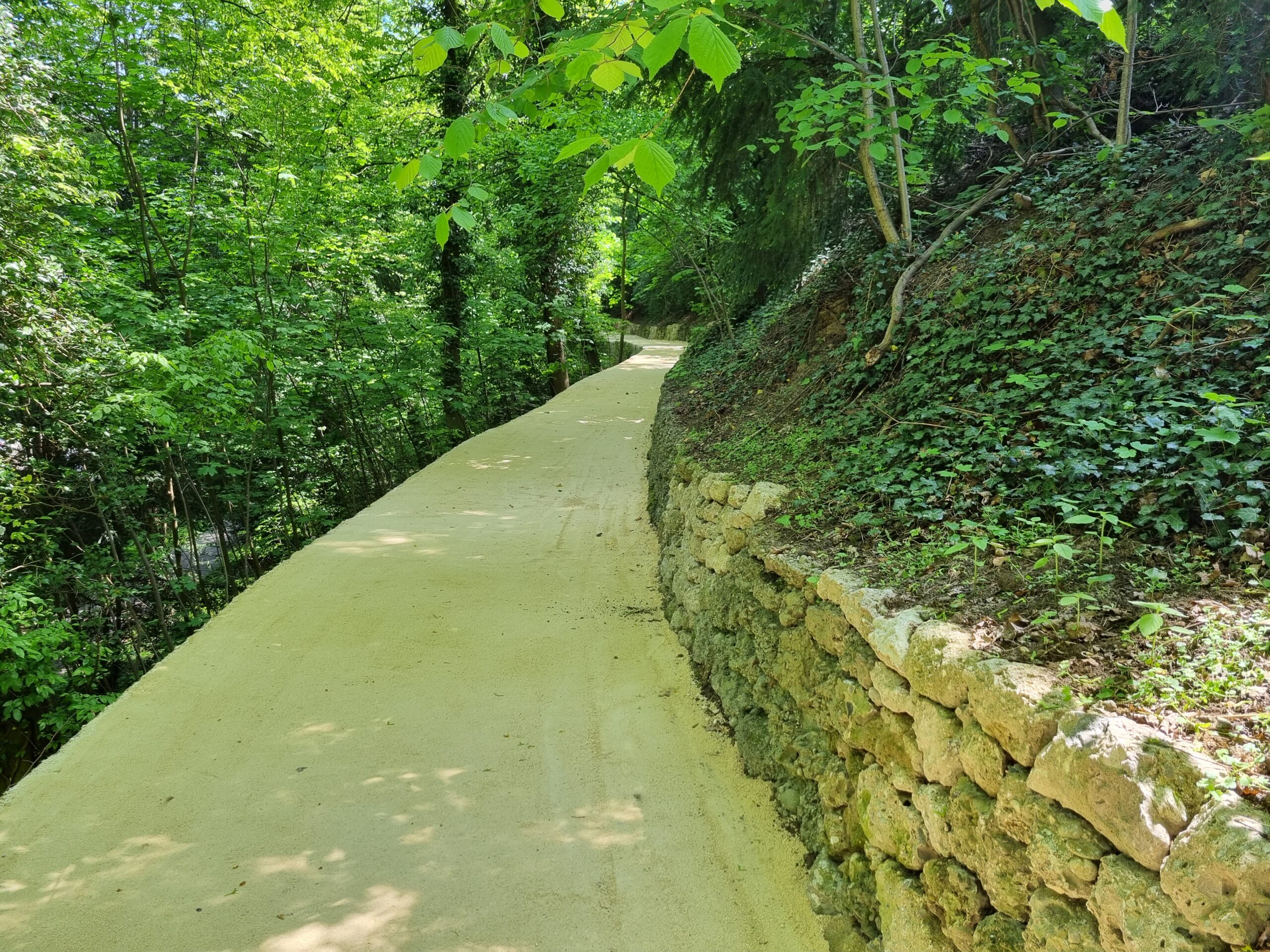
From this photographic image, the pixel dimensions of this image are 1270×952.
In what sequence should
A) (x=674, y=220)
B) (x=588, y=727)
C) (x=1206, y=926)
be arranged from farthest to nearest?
1. (x=674, y=220)
2. (x=588, y=727)
3. (x=1206, y=926)

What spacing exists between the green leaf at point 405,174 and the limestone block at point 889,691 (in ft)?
7.76

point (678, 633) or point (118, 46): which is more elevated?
point (118, 46)

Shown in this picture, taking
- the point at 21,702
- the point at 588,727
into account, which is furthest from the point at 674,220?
the point at 21,702

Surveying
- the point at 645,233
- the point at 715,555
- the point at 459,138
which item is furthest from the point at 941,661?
the point at 645,233

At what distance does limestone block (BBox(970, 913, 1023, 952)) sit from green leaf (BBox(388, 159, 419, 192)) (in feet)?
8.56

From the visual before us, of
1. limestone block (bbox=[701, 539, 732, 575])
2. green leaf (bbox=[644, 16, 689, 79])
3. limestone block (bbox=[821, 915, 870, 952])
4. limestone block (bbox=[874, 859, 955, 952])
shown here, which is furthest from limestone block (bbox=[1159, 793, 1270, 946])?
limestone block (bbox=[701, 539, 732, 575])

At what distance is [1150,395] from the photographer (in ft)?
9.57

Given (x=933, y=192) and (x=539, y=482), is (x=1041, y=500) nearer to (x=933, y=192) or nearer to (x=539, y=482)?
(x=933, y=192)

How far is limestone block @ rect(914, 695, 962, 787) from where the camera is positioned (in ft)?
7.21

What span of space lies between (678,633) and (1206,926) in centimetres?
396

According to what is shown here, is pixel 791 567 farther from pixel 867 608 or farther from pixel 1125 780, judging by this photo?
pixel 1125 780

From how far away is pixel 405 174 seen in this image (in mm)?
1601

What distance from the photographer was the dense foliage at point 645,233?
2.85 m

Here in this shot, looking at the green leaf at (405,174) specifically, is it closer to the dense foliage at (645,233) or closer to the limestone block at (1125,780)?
the dense foliage at (645,233)
